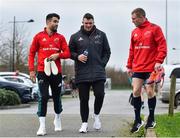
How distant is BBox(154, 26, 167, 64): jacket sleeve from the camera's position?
8492mm

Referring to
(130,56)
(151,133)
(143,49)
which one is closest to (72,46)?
(130,56)

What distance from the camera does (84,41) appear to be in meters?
9.13

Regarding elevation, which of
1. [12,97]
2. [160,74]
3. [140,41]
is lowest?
[12,97]

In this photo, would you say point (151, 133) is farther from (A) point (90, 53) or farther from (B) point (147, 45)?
(A) point (90, 53)

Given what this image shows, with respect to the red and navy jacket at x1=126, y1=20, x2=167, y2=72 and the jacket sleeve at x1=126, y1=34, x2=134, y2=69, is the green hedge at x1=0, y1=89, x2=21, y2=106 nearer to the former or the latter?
the jacket sleeve at x1=126, y1=34, x2=134, y2=69

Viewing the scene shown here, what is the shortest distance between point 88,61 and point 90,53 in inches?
5.5

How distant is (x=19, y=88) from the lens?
81.2 ft

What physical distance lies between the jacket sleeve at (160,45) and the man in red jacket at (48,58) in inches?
59.8

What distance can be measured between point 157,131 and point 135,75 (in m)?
0.99

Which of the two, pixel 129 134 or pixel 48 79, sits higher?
pixel 48 79

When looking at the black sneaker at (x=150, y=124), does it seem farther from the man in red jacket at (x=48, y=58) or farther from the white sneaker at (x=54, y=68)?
the white sneaker at (x=54, y=68)

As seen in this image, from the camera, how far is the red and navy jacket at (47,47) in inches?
358

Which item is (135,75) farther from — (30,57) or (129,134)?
(30,57)

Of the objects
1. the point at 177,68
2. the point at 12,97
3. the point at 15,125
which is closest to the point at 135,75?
the point at 15,125
